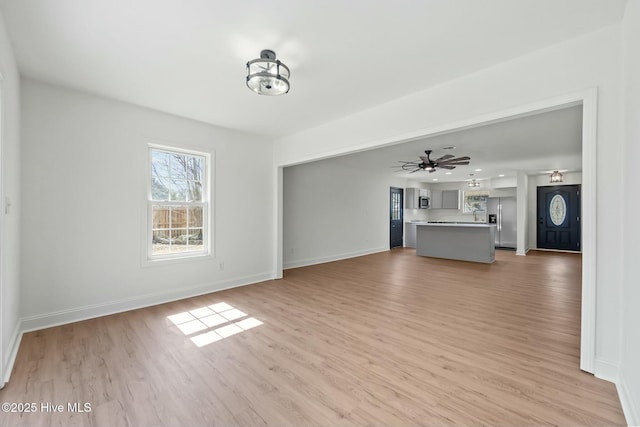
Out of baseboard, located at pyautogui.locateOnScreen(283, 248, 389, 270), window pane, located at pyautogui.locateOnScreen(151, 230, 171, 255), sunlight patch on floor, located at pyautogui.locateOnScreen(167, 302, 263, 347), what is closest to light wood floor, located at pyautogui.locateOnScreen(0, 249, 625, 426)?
sunlight patch on floor, located at pyautogui.locateOnScreen(167, 302, 263, 347)

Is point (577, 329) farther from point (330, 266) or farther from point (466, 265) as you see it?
point (330, 266)

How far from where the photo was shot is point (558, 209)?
9.06 metres

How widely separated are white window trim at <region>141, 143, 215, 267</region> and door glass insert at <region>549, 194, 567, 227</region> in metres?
10.4

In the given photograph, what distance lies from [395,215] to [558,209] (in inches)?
199

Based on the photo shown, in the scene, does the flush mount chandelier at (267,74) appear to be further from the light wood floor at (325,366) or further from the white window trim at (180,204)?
the light wood floor at (325,366)

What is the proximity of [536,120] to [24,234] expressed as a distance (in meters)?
6.51

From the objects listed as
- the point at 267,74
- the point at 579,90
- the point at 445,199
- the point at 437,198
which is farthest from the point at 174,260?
the point at 445,199

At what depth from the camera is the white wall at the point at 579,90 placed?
6.80ft

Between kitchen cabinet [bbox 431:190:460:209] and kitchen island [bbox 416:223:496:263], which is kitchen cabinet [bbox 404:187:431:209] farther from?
kitchen island [bbox 416:223:496:263]

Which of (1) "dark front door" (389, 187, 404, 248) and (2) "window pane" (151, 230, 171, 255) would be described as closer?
(2) "window pane" (151, 230, 171, 255)

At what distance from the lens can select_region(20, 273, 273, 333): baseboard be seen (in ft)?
10.1

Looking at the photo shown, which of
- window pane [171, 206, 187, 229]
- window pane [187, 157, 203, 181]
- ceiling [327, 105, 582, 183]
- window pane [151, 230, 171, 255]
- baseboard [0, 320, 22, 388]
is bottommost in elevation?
baseboard [0, 320, 22, 388]

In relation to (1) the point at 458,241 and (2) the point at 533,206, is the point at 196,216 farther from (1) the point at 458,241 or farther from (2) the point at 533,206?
(2) the point at 533,206

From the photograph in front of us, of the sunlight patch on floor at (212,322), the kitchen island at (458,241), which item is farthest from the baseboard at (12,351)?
the kitchen island at (458,241)
